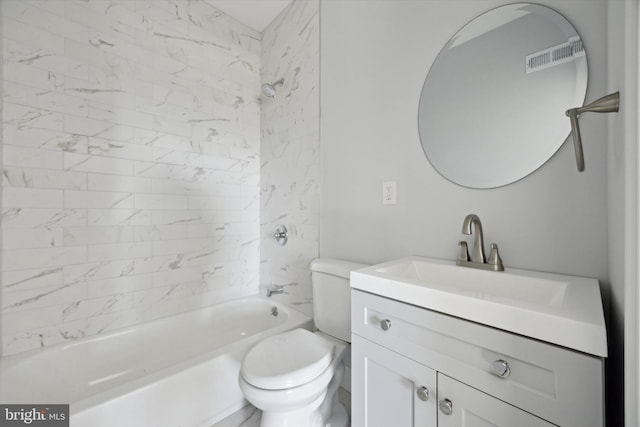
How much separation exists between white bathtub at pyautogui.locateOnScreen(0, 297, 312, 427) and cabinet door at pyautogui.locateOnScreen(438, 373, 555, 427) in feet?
3.35

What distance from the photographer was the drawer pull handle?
0.60m

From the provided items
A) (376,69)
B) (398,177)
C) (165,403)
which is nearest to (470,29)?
(376,69)

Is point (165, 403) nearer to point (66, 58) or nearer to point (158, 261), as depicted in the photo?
point (158, 261)

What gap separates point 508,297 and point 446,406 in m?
0.37

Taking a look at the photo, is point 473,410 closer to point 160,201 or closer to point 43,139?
point 160,201

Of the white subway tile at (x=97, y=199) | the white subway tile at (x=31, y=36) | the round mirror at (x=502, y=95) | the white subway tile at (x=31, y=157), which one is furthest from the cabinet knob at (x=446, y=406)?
the white subway tile at (x=31, y=36)

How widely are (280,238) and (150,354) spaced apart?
1.15 metres

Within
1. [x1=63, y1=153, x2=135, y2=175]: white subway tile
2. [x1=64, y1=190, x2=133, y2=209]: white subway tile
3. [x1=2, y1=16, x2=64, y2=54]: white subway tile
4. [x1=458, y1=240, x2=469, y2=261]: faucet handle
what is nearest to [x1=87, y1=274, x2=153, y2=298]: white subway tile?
[x1=64, y1=190, x2=133, y2=209]: white subway tile

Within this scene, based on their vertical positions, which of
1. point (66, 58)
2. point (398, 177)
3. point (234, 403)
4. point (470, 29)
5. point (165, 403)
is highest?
point (66, 58)

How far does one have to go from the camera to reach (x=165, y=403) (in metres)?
1.13

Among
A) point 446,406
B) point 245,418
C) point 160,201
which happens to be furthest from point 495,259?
point 160,201

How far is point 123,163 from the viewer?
1654 millimetres

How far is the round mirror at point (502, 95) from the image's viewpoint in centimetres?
88

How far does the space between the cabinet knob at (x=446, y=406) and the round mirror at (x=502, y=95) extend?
2.60ft
